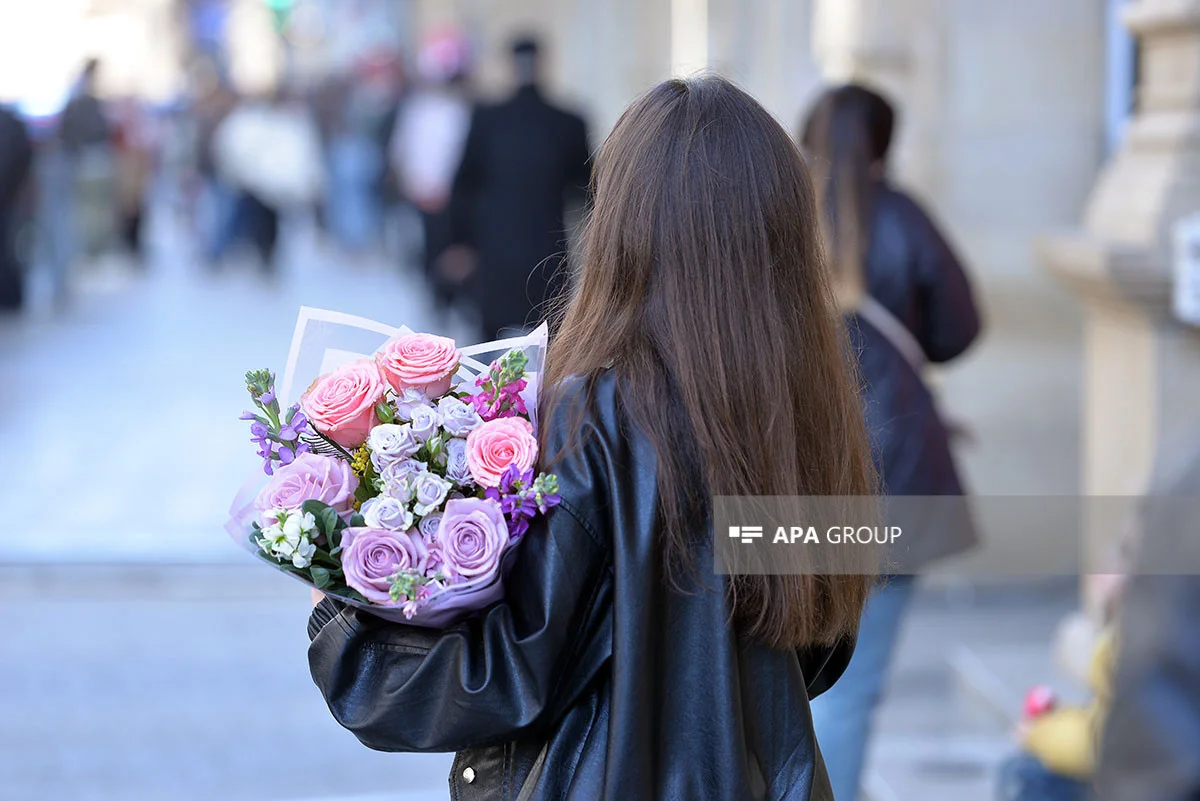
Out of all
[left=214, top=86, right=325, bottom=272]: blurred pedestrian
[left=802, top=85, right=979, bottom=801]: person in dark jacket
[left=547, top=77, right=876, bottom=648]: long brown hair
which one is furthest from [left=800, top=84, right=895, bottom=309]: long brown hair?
[left=214, top=86, right=325, bottom=272]: blurred pedestrian

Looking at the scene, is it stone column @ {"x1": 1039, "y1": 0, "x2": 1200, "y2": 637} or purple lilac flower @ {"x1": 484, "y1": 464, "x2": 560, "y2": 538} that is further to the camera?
stone column @ {"x1": 1039, "y1": 0, "x2": 1200, "y2": 637}

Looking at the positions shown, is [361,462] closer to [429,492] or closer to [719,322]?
[429,492]

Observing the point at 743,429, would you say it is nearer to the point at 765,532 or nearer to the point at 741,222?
the point at 765,532

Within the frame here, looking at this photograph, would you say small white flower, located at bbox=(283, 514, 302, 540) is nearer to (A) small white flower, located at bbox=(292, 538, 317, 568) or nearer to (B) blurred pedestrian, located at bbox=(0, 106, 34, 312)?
(A) small white flower, located at bbox=(292, 538, 317, 568)

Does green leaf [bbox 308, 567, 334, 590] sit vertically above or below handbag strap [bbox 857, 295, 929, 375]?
above

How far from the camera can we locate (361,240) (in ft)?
72.9

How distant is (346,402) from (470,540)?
0.84ft

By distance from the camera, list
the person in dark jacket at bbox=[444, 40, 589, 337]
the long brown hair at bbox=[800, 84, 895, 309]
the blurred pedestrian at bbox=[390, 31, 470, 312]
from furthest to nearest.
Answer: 1. the blurred pedestrian at bbox=[390, 31, 470, 312]
2. the person in dark jacket at bbox=[444, 40, 589, 337]
3. the long brown hair at bbox=[800, 84, 895, 309]

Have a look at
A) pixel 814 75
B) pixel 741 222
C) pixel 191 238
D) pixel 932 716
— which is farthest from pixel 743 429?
pixel 191 238

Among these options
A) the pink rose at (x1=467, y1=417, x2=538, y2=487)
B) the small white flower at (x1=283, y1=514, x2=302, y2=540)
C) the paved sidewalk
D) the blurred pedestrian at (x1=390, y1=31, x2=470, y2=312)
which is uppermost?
the pink rose at (x1=467, y1=417, x2=538, y2=487)

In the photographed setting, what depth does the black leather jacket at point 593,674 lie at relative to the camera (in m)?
2.01

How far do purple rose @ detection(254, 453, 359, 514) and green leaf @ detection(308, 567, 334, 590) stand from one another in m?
0.09

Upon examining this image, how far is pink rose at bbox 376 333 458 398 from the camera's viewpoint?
212cm

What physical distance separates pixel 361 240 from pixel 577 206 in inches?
545
